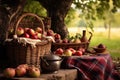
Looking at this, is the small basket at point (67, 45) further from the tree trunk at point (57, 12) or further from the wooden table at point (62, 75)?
the tree trunk at point (57, 12)

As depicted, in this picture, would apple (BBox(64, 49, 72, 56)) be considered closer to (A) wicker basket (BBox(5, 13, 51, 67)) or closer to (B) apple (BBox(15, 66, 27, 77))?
(A) wicker basket (BBox(5, 13, 51, 67))

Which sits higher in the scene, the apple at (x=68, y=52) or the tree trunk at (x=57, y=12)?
the tree trunk at (x=57, y=12)

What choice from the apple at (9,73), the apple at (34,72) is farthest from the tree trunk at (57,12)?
the apple at (9,73)

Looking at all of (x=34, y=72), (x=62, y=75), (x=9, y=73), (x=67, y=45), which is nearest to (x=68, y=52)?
(x=67, y=45)

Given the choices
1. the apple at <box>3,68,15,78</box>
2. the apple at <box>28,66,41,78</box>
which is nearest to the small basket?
the apple at <box>28,66,41,78</box>

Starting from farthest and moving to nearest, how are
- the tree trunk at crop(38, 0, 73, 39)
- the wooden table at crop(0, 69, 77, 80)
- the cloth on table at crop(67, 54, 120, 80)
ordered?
the tree trunk at crop(38, 0, 73, 39)
the cloth on table at crop(67, 54, 120, 80)
the wooden table at crop(0, 69, 77, 80)

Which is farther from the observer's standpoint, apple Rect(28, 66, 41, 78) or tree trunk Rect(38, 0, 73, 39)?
tree trunk Rect(38, 0, 73, 39)

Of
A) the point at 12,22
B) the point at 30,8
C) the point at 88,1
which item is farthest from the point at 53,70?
the point at 88,1

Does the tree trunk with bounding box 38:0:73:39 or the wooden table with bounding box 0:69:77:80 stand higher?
the tree trunk with bounding box 38:0:73:39

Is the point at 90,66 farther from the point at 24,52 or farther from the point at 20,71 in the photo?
the point at 20,71

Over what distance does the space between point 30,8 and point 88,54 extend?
318 inches

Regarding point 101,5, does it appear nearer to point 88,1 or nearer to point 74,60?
point 88,1

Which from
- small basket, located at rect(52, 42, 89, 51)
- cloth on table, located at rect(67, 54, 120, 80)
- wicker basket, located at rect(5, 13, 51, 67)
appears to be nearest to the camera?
wicker basket, located at rect(5, 13, 51, 67)

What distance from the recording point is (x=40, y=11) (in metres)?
16.6
